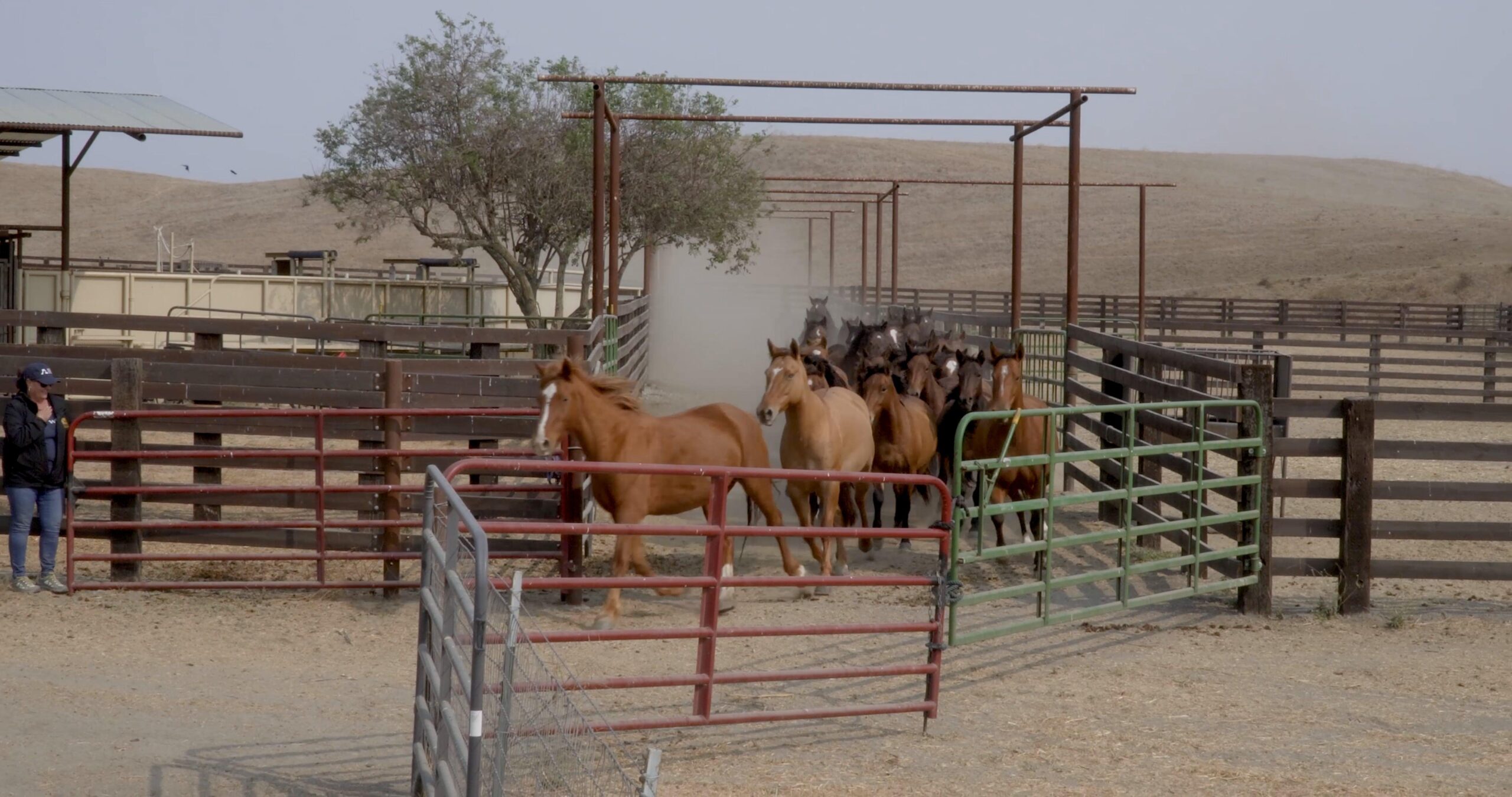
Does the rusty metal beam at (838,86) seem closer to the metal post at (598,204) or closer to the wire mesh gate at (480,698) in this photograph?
the metal post at (598,204)

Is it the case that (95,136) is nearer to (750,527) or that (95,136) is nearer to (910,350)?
(910,350)

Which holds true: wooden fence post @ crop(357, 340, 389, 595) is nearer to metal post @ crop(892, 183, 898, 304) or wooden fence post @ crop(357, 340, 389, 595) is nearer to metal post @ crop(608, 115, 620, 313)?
metal post @ crop(608, 115, 620, 313)

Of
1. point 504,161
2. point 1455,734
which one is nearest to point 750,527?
point 1455,734

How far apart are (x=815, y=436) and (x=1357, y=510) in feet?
11.3

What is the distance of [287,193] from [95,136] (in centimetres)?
9595

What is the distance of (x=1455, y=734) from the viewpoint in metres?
6.48

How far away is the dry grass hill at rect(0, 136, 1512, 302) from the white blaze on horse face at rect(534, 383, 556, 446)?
106ft

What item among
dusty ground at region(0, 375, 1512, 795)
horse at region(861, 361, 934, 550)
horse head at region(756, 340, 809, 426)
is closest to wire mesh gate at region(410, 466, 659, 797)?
dusty ground at region(0, 375, 1512, 795)

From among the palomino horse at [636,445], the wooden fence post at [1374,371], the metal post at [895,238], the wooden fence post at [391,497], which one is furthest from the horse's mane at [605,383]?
the wooden fence post at [1374,371]

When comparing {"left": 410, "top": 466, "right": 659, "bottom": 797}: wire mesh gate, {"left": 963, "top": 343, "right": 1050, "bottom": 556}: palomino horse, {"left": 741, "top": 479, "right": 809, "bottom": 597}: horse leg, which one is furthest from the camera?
{"left": 963, "top": 343, "right": 1050, "bottom": 556}: palomino horse

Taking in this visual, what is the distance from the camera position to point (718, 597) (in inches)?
234

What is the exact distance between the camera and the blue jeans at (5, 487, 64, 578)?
29.3ft

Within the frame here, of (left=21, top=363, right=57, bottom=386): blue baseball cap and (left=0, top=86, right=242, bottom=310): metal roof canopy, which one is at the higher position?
(left=0, top=86, right=242, bottom=310): metal roof canopy

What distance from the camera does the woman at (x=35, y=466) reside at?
8906mm
